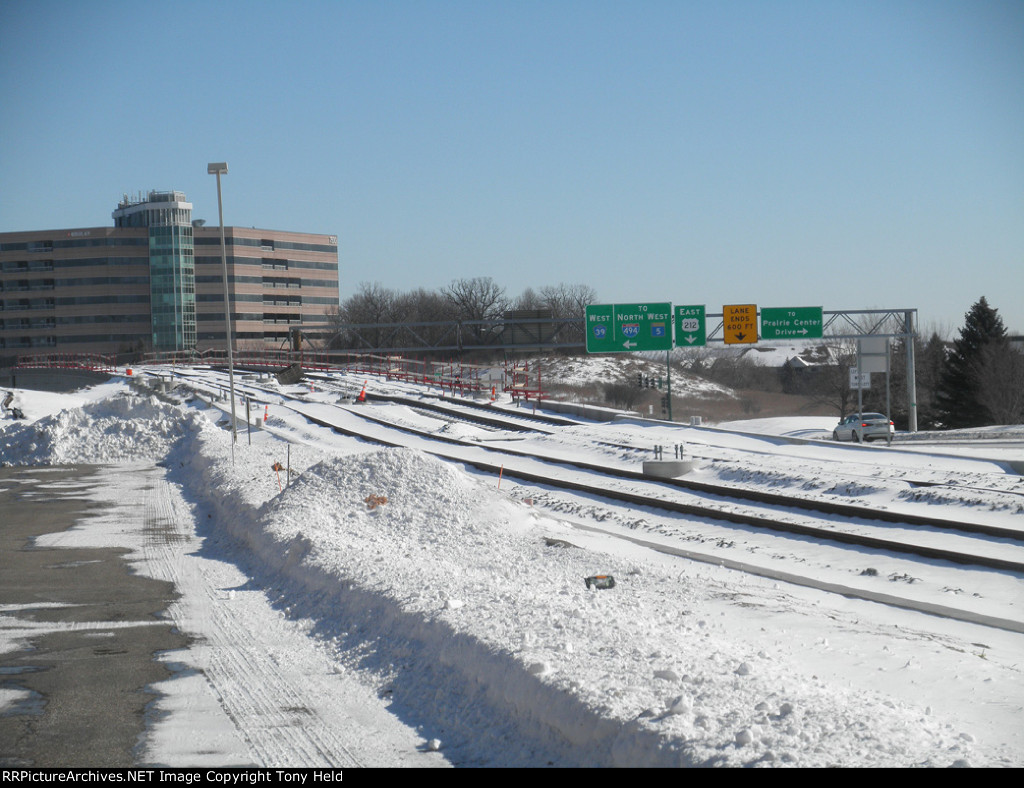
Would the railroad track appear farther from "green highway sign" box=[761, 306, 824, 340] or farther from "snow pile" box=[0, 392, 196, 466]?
"green highway sign" box=[761, 306, 824, 340]

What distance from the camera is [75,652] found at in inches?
384

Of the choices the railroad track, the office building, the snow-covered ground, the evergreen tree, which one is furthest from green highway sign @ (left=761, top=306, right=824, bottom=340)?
the office building

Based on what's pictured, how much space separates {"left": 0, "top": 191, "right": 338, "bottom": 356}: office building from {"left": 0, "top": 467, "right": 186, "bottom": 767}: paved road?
122778 millimetres

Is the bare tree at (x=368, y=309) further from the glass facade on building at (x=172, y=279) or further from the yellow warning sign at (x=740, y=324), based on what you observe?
the yellow warning sign at (x=740, y=324)

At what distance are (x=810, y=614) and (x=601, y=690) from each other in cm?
511

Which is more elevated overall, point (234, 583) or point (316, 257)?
point (316, 257)

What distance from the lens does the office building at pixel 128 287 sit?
5354 inches

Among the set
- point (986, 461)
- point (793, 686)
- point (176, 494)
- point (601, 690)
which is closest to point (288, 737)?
point (601, 690)

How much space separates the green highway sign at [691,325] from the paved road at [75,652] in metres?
37.2

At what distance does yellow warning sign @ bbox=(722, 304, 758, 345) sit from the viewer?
48938 mm

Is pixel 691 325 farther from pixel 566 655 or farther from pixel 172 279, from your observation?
pixel 172 279

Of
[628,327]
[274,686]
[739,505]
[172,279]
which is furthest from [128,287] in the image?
[274,686]

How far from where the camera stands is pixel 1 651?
9758 millimetres
